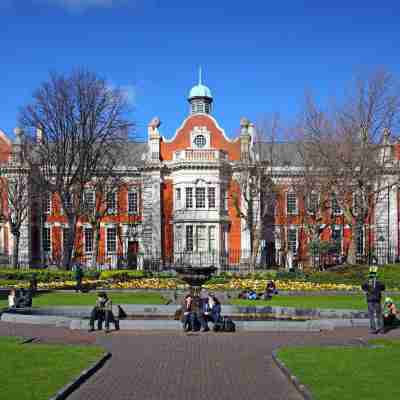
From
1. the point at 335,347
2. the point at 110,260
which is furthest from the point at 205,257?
the point at 335,347

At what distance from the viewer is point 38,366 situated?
11.7 m

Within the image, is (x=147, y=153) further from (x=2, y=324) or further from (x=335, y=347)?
(x=335, y=347)

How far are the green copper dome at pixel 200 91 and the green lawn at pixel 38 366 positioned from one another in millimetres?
42591

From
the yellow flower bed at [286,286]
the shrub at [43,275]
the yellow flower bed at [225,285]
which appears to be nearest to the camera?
the yellow flower bed at [286,286]

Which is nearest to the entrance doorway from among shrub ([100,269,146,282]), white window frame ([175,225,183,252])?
white window frame ([175,225,183,252])

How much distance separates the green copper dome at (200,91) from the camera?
5531 cm

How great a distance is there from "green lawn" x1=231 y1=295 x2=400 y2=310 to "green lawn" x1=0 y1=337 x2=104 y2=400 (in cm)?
1172

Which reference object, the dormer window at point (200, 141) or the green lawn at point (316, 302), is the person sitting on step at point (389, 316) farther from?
the dormer window at point (200, 141)

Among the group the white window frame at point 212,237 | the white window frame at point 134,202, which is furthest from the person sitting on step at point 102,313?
the white window frame at point 134,202

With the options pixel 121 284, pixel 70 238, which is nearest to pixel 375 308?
pixel 121 284

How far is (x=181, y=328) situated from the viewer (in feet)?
57.7

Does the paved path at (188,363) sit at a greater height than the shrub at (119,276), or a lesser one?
lesser

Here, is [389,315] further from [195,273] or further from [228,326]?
[195,273]

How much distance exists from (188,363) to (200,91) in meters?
44.9
